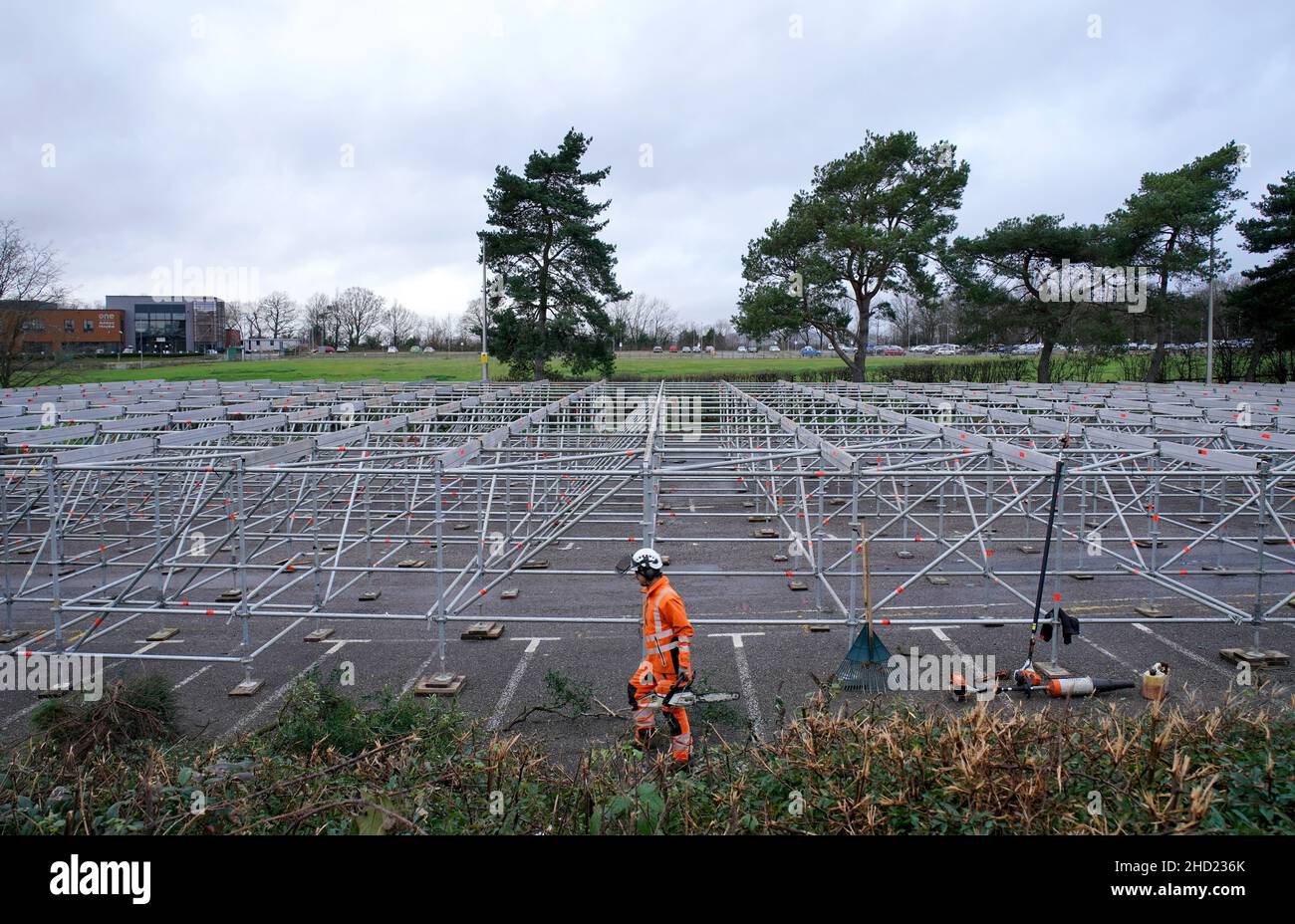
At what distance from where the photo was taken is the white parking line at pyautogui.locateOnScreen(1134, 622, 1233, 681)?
10.2m

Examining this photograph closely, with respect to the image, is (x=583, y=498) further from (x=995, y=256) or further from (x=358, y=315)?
(x=358, y=315)

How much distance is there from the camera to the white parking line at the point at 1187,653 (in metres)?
10.2

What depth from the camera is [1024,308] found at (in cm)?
4016

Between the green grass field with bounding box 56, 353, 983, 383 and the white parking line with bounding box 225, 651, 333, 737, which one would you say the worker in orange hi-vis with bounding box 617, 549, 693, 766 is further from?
the green grass field with bounding box 56, 353, 983, 383

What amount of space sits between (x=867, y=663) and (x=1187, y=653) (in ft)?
15.2

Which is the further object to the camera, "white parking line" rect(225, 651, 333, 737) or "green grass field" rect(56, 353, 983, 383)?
"green grass field" rect(56, 353, 983, 383)

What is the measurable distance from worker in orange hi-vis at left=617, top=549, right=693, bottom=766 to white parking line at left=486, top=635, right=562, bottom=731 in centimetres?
167

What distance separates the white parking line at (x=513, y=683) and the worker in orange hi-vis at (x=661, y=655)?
1673 millimetres

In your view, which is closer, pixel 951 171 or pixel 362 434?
pixel 362 434

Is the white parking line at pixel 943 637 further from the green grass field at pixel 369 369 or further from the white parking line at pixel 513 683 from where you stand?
the green grass field at pixel 369 369

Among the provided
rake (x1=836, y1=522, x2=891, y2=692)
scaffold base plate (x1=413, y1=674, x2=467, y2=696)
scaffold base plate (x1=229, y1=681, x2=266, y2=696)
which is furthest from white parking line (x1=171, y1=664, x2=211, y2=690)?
rake (x1=836, y1=522, x2=891, y2=692)
